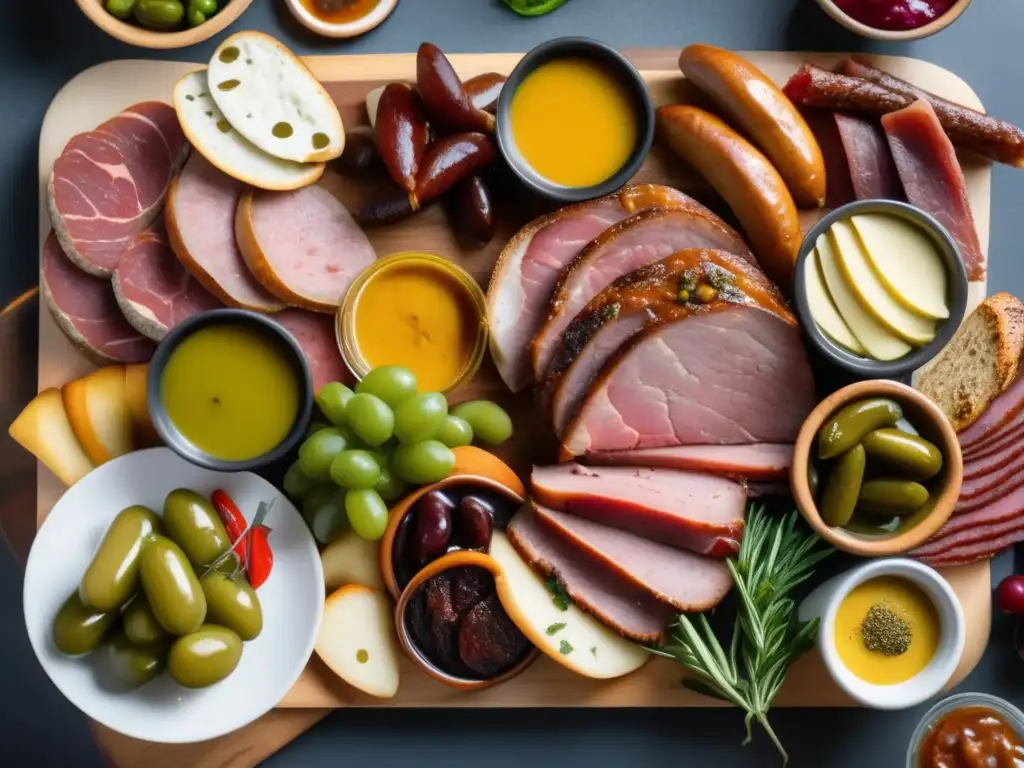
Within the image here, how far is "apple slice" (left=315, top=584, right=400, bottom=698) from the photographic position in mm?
2027

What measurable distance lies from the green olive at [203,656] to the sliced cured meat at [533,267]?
77cm

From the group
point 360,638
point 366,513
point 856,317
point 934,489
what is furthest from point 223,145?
point 934,489

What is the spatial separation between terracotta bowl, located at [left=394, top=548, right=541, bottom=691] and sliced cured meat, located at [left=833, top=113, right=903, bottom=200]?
1.12 m

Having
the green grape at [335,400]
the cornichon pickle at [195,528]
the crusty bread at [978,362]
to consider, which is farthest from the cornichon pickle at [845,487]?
the cornichon pickle at [195,528]

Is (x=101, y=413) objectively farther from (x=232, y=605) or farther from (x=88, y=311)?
(x=232, y=605)

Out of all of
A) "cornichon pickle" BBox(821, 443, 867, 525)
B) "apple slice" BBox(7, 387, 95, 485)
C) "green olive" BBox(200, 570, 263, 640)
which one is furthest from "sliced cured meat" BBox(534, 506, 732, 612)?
"apple slice" BBox(7, 387, 95, 485)

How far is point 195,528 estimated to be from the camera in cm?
188

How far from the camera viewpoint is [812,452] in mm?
1922

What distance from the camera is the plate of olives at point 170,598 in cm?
184

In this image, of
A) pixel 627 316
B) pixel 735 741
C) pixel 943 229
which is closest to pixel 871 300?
pixel 943 229

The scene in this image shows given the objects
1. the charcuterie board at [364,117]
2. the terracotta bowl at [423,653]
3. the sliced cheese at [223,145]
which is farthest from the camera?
the charcuterie board at [364,117]

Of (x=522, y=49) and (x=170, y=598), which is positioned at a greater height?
(x=522, y=49)

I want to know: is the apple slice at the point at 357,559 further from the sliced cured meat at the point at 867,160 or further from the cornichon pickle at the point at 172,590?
Result: the sliced cured meat at the point at 867,160

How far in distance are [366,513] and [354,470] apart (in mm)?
91
